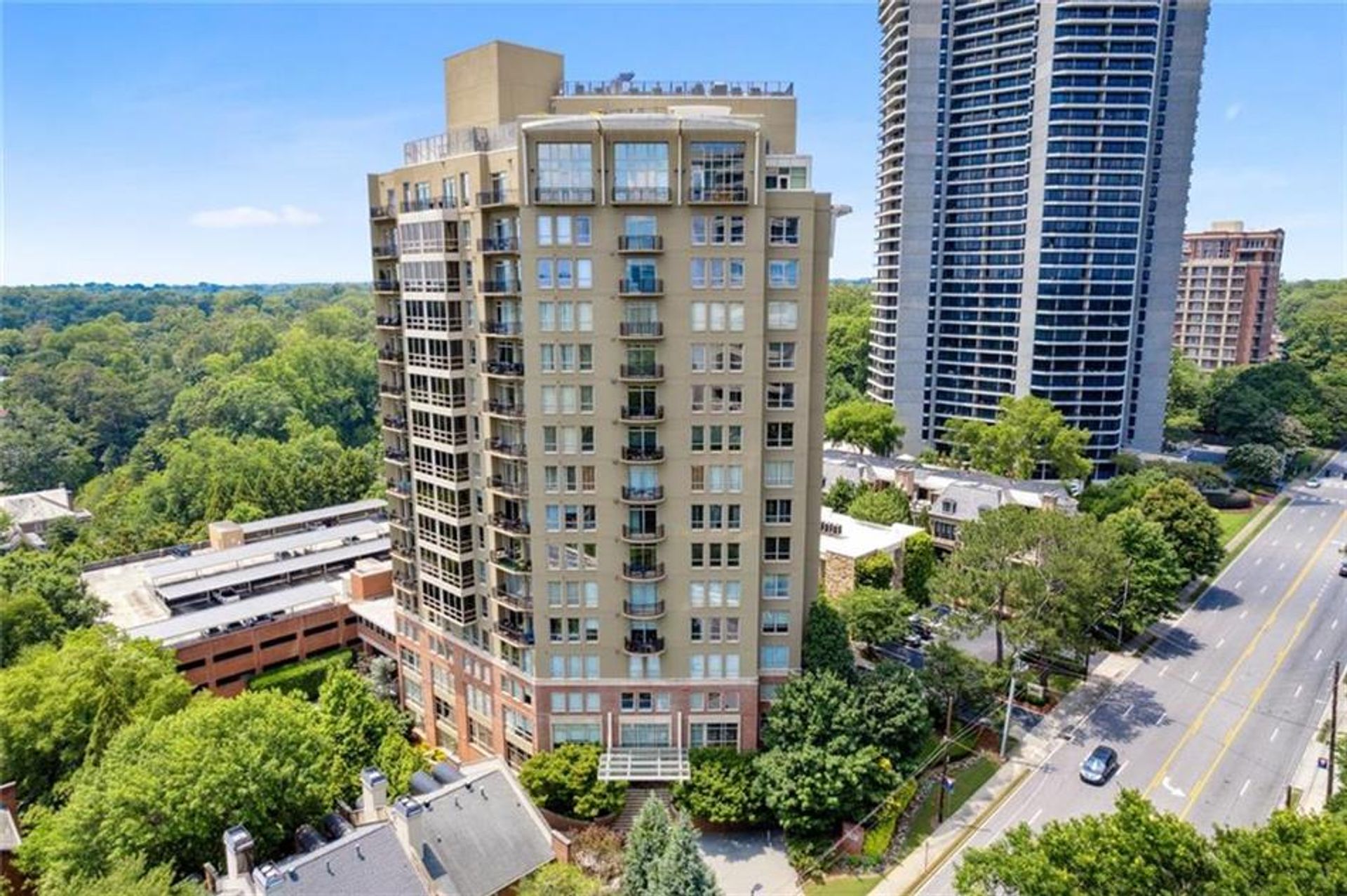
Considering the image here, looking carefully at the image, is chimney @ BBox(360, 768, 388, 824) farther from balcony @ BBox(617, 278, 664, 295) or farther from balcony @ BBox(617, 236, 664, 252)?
balcony @ BBox(617, 236, 664, 252)

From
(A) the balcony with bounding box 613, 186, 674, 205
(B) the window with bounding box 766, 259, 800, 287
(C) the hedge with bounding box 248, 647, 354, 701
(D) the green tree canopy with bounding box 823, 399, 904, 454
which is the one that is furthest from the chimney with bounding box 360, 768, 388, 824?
(D) the green tree canopy with bounding box 823, 399, 904, 454

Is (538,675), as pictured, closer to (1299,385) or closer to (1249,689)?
(1249,689)

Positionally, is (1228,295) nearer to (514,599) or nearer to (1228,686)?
(1228,686)

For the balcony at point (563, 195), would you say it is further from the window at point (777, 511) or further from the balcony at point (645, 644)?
the balcony at point (645, 644)

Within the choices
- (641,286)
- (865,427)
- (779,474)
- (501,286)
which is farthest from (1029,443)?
(501,286)

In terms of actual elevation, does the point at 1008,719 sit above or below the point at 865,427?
below

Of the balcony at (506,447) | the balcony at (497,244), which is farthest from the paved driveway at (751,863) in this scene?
the balcony at (497,244)

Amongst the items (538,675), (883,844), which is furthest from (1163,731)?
(538,675)
